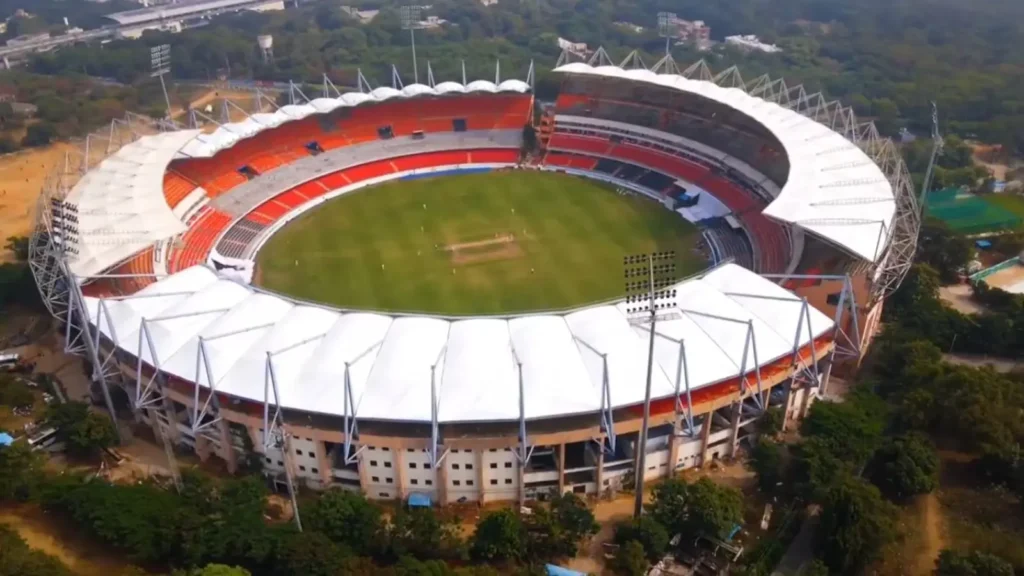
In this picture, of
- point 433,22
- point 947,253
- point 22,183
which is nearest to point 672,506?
point 947,253

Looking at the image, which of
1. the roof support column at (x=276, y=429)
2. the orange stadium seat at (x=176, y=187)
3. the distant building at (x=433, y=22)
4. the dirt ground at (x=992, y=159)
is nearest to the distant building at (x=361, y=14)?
the distant building at (x=433, y=22)

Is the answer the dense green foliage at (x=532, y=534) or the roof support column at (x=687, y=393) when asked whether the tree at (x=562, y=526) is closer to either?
the dense green foliage at (x=532, y=534)

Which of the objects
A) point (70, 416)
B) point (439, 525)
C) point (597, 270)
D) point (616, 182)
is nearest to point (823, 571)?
point (439, 525)

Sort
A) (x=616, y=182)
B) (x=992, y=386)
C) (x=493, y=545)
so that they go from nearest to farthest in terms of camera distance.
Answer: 1. (x=493, y=545)
2. (x=992, y=386)
3. (x=616, y=182)

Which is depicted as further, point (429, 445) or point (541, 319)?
point (541, 319)

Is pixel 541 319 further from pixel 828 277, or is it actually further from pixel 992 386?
pixel 992 386

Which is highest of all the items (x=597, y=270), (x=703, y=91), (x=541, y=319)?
(x=703, y=91)

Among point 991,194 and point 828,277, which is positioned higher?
point 828,277
